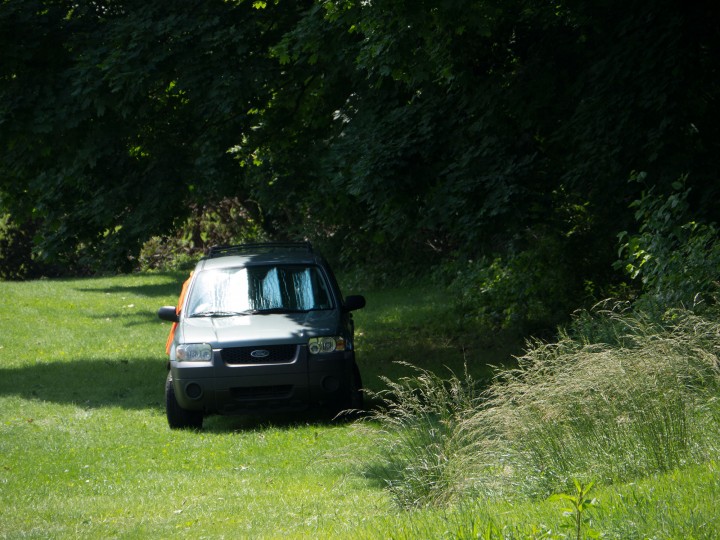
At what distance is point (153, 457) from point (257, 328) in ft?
6.52

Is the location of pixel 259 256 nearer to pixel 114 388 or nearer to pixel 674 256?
pixel 114 388

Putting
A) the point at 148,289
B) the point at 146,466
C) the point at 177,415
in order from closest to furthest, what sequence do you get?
the point at 146,466
the point at 177,415
the point at 148,289

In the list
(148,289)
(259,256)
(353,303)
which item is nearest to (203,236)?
(148,289)

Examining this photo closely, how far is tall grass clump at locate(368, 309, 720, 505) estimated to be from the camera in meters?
6.73

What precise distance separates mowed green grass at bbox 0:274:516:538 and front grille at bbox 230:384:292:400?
372mm

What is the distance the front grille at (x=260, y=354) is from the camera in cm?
1134

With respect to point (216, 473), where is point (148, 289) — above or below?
above

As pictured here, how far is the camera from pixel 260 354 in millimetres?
11359

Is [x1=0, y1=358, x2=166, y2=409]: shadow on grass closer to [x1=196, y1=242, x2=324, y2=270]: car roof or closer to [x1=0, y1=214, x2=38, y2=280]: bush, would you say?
[x1=196, y1=242, x2=324, y2=270]: car roof

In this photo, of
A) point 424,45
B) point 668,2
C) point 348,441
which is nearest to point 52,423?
point 348,441

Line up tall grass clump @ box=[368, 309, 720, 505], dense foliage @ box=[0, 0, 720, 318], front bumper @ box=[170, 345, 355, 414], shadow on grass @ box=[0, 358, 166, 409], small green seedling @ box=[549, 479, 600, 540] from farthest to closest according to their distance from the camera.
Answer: shadow on grass @ box=[0, 358, 166, 409], dense foliage @ box=[0, 0, 720, 318], front bumper @ box=[170, 345, 355, 414], tall grass clump @ box=[368, 309, 720, 505], small green seedling @ box=[549, 479, 600, 540]

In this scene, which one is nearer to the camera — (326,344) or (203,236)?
(326,344)

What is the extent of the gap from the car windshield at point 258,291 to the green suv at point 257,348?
12 mm

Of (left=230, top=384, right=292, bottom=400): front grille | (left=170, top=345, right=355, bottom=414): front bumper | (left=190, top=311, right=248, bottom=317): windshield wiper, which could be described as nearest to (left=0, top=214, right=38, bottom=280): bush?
(left=190, top=311, right=248, bottom=317): windshield wiper
